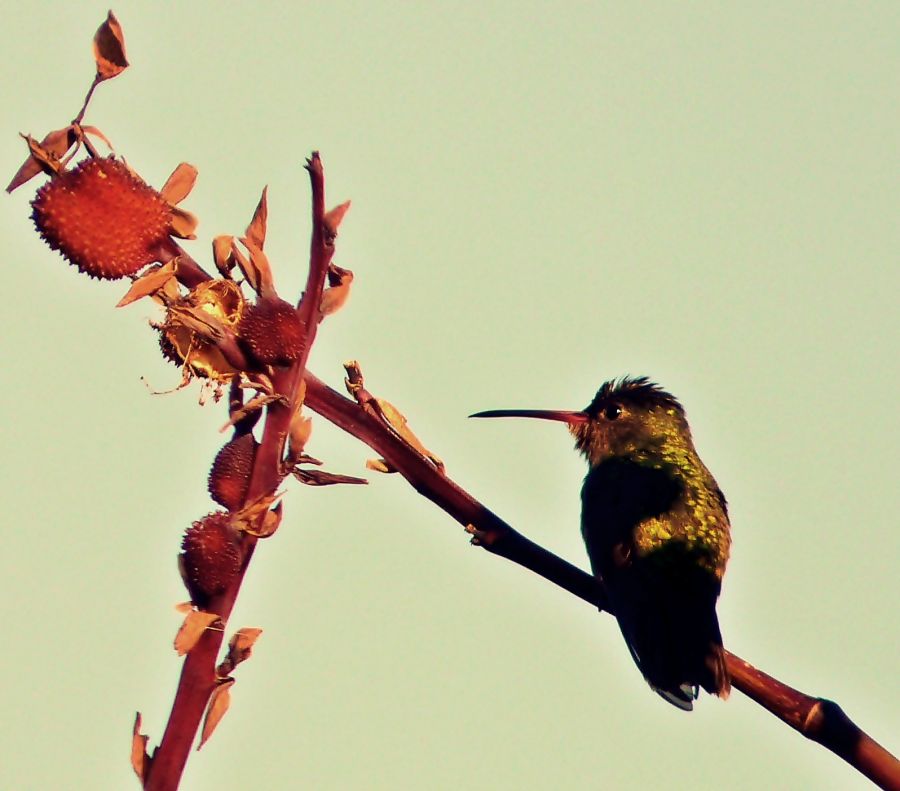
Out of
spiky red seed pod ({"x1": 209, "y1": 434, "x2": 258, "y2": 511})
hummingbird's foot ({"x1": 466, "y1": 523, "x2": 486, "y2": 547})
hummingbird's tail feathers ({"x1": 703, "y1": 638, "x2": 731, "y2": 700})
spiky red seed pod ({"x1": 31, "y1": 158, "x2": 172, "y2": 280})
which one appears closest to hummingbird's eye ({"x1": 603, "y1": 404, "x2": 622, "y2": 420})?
hummingbird's tail feathers ({"x1": 703, "y1": 638, "x2": 731, "y2": 700})

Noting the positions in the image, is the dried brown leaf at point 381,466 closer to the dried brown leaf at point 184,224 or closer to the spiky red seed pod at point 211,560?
the spiky red seed pod at point 211,560

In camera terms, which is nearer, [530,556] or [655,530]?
[530,556]

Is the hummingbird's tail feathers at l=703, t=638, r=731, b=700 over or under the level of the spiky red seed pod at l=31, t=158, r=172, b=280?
over

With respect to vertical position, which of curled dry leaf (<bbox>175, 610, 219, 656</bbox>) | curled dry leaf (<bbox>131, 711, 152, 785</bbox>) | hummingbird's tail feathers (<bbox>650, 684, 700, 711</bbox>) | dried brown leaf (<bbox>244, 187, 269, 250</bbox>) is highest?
hummingbird's tail feathers (<bbox>650, 684, 700, 711</bbox>)

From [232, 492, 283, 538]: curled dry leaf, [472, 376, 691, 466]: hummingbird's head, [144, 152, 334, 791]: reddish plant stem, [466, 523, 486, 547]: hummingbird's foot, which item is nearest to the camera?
[144, 152, 334, 791]: reddish plant stem

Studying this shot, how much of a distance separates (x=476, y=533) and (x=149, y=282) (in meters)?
0.95

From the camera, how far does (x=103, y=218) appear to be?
269 centimetres

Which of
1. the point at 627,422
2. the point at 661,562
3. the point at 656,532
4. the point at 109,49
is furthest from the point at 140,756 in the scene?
the point at 627,422

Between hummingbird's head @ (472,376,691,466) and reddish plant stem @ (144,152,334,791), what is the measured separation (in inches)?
315

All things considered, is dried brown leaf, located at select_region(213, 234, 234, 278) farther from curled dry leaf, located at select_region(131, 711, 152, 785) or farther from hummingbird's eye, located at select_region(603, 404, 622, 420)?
hummingbird's eye, located at select_region(603, 404, 622, 420)

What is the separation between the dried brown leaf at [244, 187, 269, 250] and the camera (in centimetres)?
292

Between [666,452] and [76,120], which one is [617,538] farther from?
[76,120]

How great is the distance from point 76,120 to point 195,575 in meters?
1.05

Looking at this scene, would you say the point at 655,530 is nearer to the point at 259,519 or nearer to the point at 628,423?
the point at 628,423
